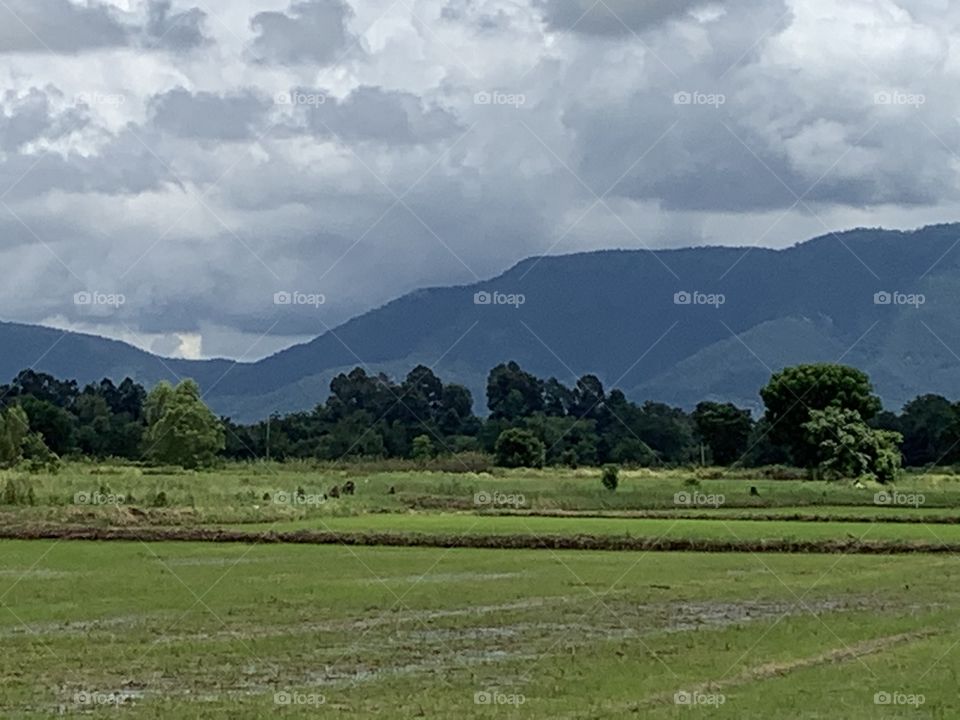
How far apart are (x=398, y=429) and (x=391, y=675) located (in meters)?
113

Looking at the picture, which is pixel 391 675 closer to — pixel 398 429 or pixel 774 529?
pixel 774 529

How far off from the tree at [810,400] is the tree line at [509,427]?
3.7 inches

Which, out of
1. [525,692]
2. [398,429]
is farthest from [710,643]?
[398,429]
